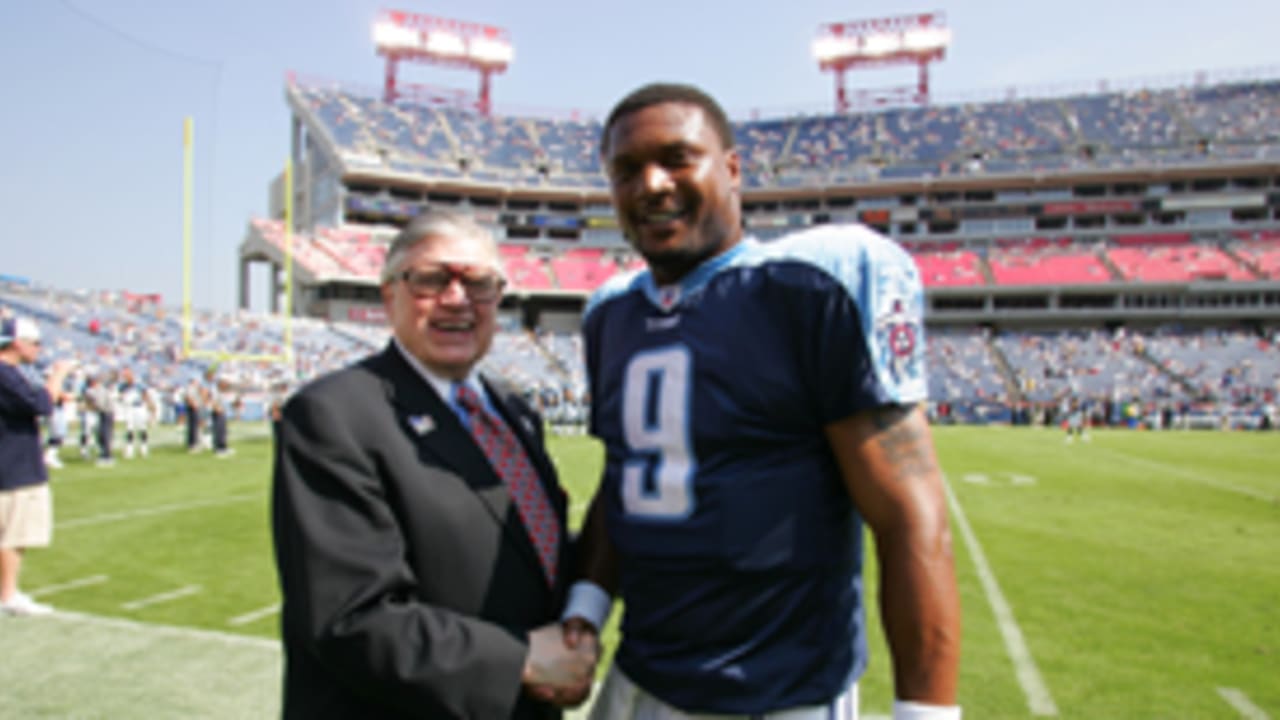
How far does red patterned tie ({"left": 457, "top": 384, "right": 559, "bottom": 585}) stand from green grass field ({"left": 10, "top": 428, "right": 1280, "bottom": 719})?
8.40 feet

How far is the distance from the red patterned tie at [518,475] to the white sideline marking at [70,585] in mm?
5567

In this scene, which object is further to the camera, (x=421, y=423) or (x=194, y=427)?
(x=194, y=427)

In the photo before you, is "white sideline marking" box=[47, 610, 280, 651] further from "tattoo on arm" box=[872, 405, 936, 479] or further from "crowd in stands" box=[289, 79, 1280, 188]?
"crowd in stands" box=[289, 79, 1280, 188]

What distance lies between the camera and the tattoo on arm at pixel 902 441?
1366 mm

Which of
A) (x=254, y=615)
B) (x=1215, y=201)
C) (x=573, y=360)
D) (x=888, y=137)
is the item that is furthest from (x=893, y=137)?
(x=254, y=615)

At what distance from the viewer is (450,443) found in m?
1.72

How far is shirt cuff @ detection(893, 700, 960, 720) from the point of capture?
1305 mm

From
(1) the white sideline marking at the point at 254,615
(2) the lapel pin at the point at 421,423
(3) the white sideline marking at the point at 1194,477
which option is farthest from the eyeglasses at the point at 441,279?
(3) the white sideline marking at the point at 1194,477

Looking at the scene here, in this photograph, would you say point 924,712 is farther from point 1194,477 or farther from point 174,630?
point 1194,477

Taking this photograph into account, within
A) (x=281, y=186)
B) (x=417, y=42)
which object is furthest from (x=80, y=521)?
(x=281, y=186)

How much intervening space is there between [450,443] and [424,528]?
21 cm

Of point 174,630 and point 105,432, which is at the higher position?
point 174,630

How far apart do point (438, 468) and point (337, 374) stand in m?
0.32

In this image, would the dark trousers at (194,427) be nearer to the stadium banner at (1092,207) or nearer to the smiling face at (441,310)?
the smiling face at (441,310)
